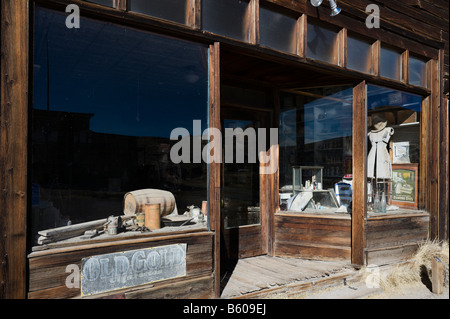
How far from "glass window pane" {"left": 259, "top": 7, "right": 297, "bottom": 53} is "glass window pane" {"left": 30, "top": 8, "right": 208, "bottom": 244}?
0.80 meters

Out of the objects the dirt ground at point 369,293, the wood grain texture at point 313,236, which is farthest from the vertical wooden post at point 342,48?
the dirt ground at point 369,293

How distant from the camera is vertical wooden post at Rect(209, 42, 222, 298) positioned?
341 centimetres

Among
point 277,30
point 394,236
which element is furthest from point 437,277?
point 277,30

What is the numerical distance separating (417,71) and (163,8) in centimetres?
436

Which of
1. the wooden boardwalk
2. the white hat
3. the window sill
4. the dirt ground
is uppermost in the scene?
the white hat

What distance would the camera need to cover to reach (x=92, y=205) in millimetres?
3102

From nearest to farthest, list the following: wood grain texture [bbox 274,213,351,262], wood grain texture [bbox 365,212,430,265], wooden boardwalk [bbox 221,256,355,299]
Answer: wooden boardwalk [bbox 221,256,355,299] < wood grain texture [bbox 365,212,430,265] < wood grain texture [bbox 274,213,351,262]

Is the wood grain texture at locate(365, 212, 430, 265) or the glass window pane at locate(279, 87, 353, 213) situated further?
the glass window pane at locate(279, 87, 353, 213)

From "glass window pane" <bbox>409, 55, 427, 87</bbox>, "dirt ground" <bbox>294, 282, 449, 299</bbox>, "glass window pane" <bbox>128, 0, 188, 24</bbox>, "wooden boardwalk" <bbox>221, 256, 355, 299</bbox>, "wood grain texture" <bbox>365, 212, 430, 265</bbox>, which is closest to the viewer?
"glass window pane" <bbox>128, 0, 188, 24</bbox>

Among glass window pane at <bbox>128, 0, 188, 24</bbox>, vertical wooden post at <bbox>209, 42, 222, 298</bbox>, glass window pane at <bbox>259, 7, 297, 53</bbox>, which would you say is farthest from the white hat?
glass window pane at <bbox>128, 0, 188, 24</bbox>

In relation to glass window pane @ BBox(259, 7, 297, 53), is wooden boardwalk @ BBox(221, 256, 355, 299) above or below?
below

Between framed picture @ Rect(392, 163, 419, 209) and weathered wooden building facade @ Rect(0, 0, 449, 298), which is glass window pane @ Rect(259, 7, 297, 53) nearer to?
weathered wooden building facade @ Rect(0, 0, 449, 298)

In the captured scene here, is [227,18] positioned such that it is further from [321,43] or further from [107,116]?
[107,116]

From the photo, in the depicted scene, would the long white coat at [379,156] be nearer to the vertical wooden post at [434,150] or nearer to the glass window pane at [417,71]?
the vertical wooden post at [434,150]
